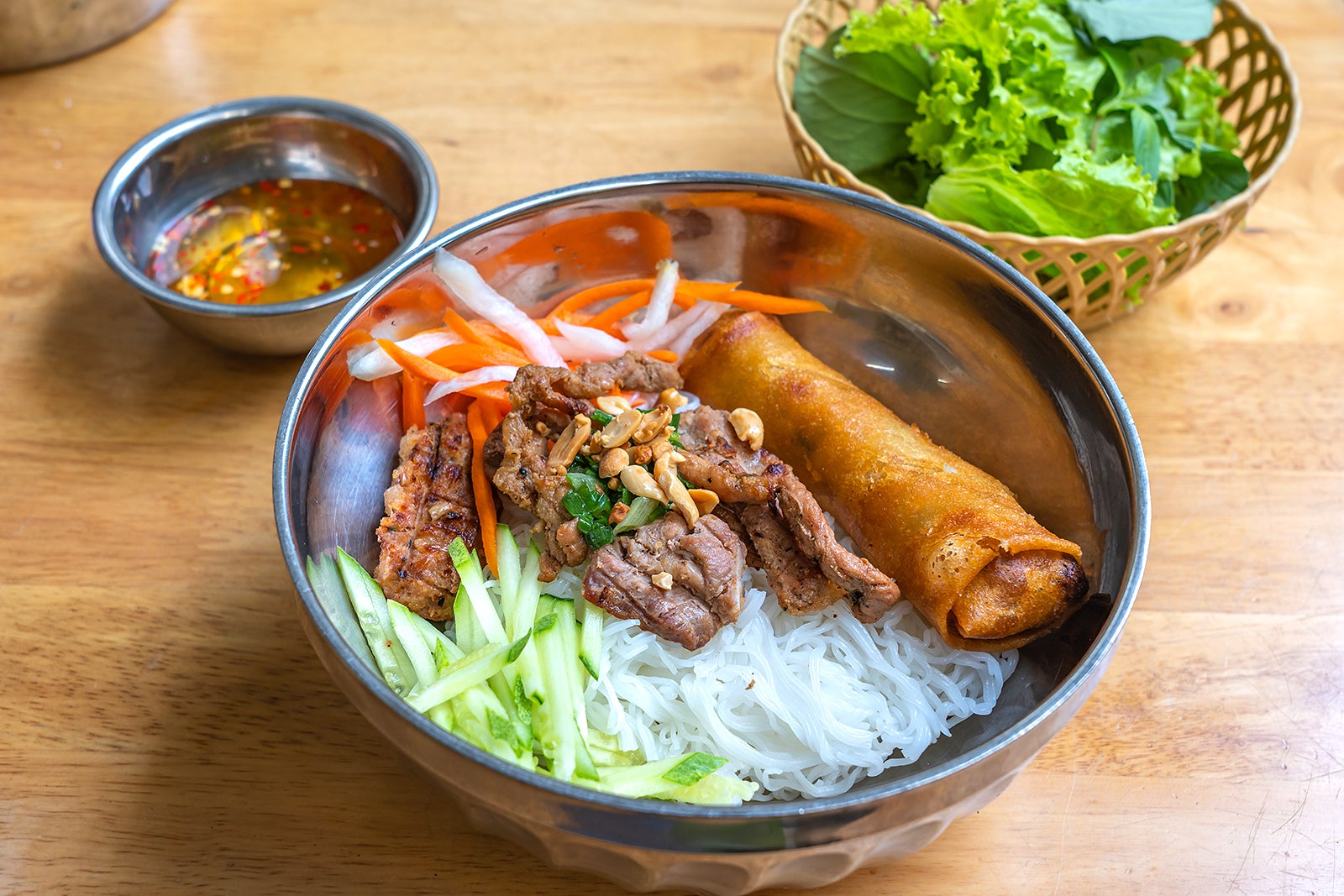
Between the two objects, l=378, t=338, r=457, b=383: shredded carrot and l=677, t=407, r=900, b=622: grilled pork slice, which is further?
l=378, t=338, r=457, b=383: shredded carrot

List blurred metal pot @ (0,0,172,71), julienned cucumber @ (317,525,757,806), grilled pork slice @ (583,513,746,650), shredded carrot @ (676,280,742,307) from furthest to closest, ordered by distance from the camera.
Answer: blurred metal pot @ (0,0,172,71)
shredded carrot @ (676,280,742,307)
grilled pork slice @ (583,513,746,650)
julienned cucumber @ (317,525,757,806)

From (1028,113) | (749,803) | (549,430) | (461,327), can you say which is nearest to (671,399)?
(549,430)

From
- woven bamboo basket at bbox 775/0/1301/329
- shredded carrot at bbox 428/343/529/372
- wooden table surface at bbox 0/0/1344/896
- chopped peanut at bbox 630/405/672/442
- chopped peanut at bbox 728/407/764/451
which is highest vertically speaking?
woven bamboo basket at bbox 775/0/1301/329

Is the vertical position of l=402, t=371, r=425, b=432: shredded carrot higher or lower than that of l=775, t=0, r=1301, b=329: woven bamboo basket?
lower

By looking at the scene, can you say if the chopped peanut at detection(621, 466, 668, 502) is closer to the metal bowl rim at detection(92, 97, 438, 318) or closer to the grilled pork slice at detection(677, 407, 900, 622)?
the grilled pork slice at detection(677, 407, 900, 622)

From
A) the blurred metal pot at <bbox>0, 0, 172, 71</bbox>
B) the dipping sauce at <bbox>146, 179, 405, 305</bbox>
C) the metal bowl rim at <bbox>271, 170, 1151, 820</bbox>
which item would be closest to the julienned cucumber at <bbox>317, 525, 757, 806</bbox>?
the metal bowl rim at <bbox>271, 170, 1151, 820</bbox>

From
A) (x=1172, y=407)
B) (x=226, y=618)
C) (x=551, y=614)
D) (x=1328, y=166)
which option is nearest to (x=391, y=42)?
(x=226, y=618)

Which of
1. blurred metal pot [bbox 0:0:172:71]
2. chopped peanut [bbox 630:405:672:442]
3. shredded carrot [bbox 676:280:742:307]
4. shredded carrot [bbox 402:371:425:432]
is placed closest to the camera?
chopped peanut [bbox 630:405:672:442]

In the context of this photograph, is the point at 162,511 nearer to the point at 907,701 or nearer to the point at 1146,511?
the point at 907,701
